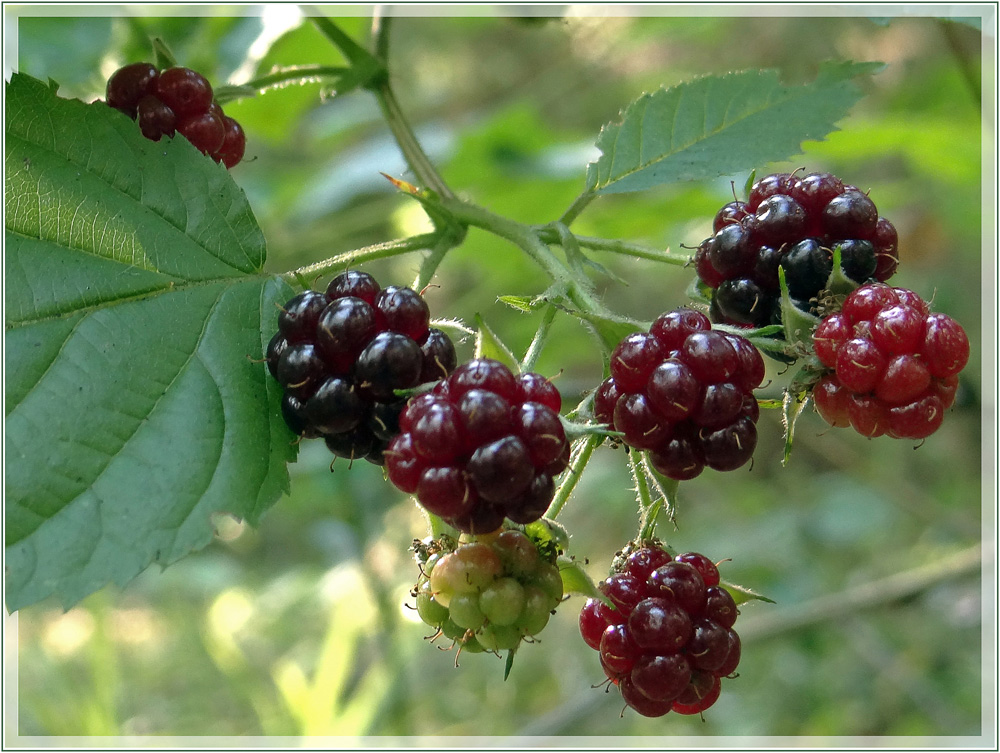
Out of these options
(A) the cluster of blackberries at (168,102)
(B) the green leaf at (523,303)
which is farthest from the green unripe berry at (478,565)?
(A) the cluster of blackberries at (168,102)

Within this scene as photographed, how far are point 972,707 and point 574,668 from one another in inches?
82.7

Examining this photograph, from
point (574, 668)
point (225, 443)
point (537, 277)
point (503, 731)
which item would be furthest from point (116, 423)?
point (574, 668)

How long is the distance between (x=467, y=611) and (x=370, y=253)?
563 millimetres

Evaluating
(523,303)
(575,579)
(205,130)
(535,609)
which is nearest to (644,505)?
(575,579)

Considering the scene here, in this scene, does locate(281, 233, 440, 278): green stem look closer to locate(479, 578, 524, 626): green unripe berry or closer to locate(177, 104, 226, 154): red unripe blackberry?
locate(177, 104, 226, 154): red unripe blackberry

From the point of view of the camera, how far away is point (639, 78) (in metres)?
5.38

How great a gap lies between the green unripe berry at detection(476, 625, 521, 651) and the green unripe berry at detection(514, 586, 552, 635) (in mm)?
24

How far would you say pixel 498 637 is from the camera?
3.88 feet

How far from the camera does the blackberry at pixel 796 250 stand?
123 cm

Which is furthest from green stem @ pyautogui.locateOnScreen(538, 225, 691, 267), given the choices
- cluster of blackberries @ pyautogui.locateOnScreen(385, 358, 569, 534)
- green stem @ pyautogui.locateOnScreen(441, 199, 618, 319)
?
cluster of blackberries @ pyautogui.locateOnScreen(385, 358, 569, 534)

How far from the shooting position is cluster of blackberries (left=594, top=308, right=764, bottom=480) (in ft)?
3.54

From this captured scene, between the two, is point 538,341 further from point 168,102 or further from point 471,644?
point 168,102

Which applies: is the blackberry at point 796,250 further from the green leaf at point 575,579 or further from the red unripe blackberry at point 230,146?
the red unripe blackberry at point 230,146

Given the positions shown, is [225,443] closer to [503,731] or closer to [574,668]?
[503,731]
